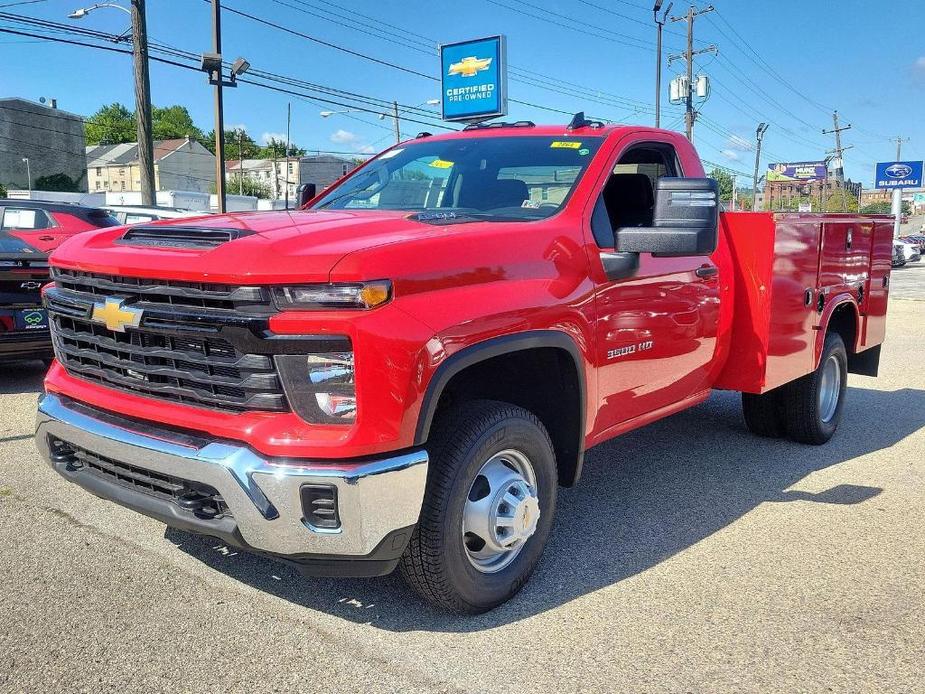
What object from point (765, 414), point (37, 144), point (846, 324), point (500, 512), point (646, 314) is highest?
point (37, 144)

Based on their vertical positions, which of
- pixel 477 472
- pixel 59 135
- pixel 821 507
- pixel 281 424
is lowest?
pixel 821 507

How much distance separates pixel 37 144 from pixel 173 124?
6012cm

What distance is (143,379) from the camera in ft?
9.61

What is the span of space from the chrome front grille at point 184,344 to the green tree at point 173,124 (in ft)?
398

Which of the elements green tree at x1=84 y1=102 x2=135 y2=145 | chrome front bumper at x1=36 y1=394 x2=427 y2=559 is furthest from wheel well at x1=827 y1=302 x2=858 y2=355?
green tree at x1=84 y1=102 x2=135 y2=145

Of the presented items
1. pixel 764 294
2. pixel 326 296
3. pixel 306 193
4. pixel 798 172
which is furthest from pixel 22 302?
pixel 798 172

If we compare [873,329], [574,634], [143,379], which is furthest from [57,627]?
[873,329]

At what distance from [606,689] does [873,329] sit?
189 inches

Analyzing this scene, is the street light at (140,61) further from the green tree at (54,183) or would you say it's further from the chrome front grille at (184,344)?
the green tree at (54,183)

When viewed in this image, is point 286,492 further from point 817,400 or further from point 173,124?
point 173,124

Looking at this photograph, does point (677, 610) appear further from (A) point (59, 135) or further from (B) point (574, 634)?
(A) point (59, 135)

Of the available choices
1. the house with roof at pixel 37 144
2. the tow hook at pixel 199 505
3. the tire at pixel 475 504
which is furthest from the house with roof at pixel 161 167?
the tow hook at pixel 199 505

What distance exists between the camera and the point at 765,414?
5.84 meters

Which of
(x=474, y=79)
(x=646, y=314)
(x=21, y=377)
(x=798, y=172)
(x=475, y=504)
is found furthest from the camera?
(x=798, y=172)
